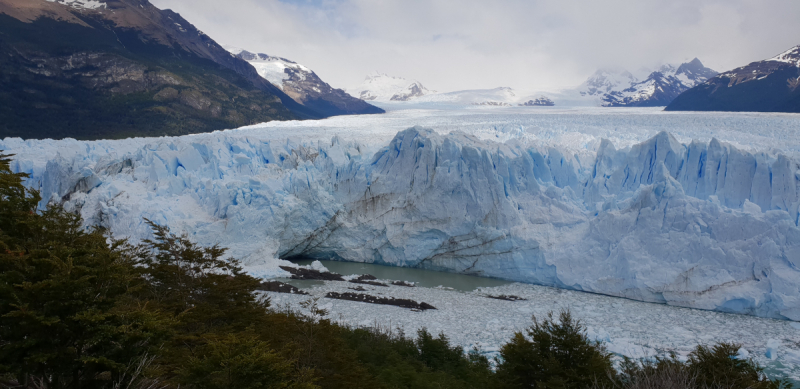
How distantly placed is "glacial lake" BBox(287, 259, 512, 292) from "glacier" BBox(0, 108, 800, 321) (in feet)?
1.11

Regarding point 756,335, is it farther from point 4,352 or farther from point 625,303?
point 4,352

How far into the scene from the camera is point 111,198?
16062mm

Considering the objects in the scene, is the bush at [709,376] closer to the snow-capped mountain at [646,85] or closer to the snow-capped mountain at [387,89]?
the snow-capped mountain at [646,85]

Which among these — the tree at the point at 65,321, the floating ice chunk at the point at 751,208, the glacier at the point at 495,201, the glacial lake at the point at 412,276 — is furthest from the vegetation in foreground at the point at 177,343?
the floating ice chunk at the point at 751,208

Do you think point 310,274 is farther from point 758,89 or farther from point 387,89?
point 387,89

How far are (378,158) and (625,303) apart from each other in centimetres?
1044

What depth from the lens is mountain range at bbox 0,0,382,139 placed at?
33500 millimetres

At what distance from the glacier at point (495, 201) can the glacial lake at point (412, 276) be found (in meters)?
0.34

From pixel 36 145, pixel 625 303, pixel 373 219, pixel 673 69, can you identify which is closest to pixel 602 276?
pixel 625 303

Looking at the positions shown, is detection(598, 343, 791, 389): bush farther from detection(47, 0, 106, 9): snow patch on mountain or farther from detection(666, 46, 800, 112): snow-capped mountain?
detection(47, 0, 106, 9): snow patch on mountain

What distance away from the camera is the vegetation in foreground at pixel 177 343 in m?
3.78

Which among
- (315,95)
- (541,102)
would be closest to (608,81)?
(541,102)

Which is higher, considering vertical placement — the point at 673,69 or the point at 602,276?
the point at 673,69

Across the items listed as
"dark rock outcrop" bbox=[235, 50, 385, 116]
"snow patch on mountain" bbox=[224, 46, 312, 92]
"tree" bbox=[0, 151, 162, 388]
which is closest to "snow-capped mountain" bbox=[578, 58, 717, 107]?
"dark rock outcrop" bbox=[235, 50, 385, 116]
